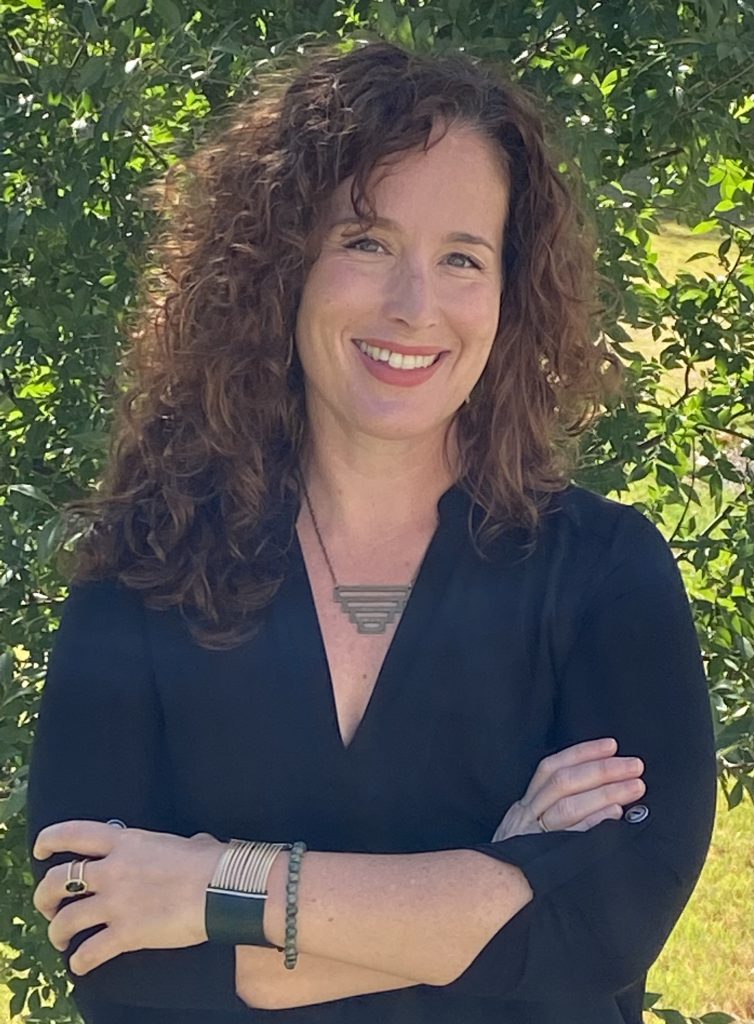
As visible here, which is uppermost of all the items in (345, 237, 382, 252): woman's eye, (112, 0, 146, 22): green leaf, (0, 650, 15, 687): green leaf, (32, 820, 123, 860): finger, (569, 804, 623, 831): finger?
(112, 0, 146, 22): green leaf

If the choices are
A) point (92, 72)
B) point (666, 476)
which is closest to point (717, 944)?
point (666, 476)

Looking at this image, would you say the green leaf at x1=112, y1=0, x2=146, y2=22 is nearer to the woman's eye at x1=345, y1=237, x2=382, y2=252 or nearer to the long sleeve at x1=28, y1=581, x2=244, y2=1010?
the woman's eye at x1=345, y1=237, x2=382, y2=252

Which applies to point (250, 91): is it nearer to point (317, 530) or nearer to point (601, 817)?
point (317, 530)

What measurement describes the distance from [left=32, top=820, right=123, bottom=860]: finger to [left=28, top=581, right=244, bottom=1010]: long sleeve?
3 cm

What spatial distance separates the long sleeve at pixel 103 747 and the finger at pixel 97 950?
0.06 feet

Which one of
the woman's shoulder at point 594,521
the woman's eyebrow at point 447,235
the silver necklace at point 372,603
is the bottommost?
the silver necklace at point 372,603

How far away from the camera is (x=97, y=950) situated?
188 cm

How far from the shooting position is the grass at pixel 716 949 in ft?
14.3

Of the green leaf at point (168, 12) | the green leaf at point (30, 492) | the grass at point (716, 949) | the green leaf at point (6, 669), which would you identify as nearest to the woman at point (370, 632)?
the green leaf at point (168, 12)

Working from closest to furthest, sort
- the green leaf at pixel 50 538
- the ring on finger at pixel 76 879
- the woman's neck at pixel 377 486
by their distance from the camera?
the ring on finger at pixel 76 879
the woman's neck at pixel 377 486
the green leaf at pixel 50 538

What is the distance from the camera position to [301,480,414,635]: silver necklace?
209 centimetres

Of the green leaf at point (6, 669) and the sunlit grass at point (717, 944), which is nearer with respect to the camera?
the green leaf at point (6, 669)

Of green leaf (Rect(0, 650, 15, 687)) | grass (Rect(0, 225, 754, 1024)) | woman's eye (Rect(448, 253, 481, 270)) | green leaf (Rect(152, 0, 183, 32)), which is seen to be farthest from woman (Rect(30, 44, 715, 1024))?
grass (Rect(0, 225, 754, 1024))

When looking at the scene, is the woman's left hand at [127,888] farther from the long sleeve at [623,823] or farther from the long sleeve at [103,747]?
the long sleeve at [623,823]
